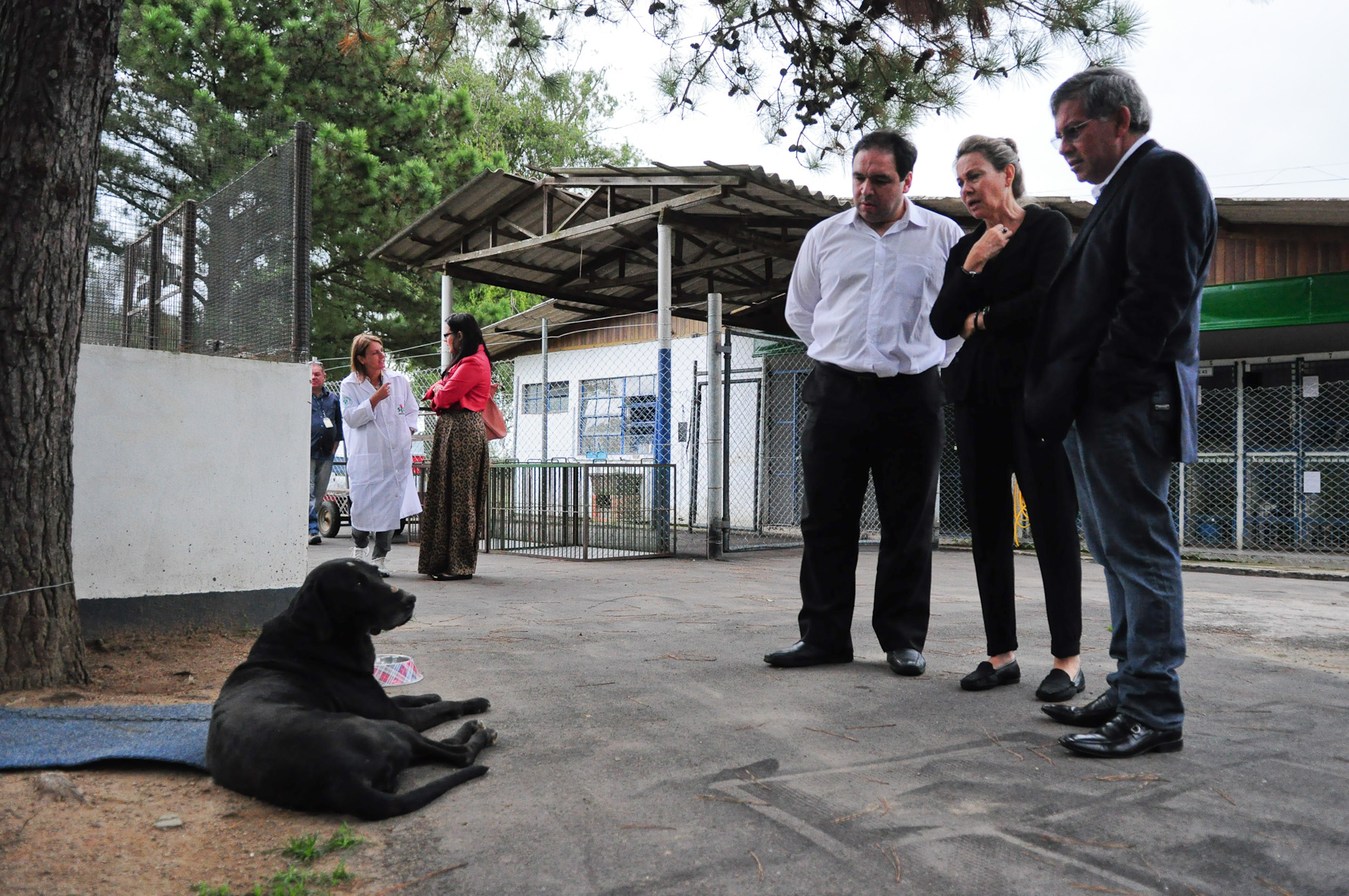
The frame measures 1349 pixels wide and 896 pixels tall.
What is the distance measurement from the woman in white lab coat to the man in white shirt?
411cm

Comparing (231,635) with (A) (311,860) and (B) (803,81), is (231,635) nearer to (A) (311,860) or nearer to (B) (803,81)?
(A) (311,860)

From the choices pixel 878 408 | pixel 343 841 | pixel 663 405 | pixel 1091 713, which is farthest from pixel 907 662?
pixel 663 405

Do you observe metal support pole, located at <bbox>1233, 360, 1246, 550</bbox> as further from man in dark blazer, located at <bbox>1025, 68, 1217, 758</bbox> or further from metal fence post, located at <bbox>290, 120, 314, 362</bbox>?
metal fence post, located at <bbox>290, 120, 314, 362</bbox>

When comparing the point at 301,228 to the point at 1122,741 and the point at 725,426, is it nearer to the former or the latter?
the point at 1122,741

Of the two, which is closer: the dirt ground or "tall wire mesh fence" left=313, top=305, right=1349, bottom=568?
the dirt ground

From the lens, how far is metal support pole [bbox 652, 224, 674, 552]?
32.9 ft

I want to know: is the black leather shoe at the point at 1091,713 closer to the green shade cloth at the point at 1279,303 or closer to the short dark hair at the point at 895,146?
the short dark hair at the point at 895,146

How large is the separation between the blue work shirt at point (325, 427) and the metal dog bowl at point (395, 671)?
7.63 metres

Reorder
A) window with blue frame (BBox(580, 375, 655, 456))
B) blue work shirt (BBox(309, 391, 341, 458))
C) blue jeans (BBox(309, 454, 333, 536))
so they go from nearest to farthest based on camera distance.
→ blue work shirt (BBox(309, 391, 341, 458)) → blue jeans (BBox(309, 454, 333, 536)) → window with blue frame (BBox(580, 375, 655, 456))

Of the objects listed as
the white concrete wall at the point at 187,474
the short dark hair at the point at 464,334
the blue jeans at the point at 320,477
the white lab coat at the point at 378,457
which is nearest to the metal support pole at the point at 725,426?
the short dark hair at the point at 464,334

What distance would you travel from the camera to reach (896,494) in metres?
3.89

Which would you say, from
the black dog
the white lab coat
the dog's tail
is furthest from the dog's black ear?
the white lab coat

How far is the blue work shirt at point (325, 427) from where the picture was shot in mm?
10828

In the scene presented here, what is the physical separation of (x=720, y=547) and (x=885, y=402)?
6.29 metres
